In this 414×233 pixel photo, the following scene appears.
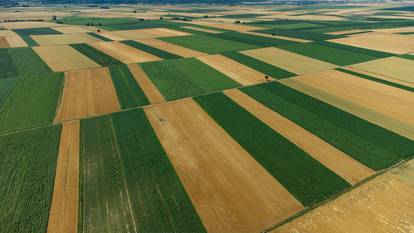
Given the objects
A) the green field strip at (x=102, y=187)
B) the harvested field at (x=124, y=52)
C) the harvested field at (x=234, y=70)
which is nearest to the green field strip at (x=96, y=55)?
the harvested field at (x=124, y=52)

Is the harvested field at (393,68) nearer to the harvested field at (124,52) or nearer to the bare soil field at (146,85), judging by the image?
the bare soil field at (146,85)

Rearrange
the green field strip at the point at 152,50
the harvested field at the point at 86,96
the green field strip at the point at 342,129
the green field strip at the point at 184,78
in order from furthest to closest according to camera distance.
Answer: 1. the green field strip at the point at 152,50
2. the green field strip at the point at 184,78
3. the harvested field at the point at 86,96
4. the green field strip at the point at 342,129

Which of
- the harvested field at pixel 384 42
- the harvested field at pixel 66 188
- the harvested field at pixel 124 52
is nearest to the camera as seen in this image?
the harvested field at pixel 66 188

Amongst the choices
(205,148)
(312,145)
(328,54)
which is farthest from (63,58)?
(328,54)

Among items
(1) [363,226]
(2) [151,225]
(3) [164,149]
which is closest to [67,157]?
(3) [164,149]

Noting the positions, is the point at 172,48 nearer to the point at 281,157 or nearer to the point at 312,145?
the point at 312,145

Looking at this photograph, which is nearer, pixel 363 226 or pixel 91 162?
pixel 363 226

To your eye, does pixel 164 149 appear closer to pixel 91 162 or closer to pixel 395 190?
pixel 91 162

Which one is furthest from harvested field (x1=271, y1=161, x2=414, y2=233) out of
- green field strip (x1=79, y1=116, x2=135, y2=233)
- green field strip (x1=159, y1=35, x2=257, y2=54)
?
green field strip (x1=159, y1=35, x2=257, y2=54)
